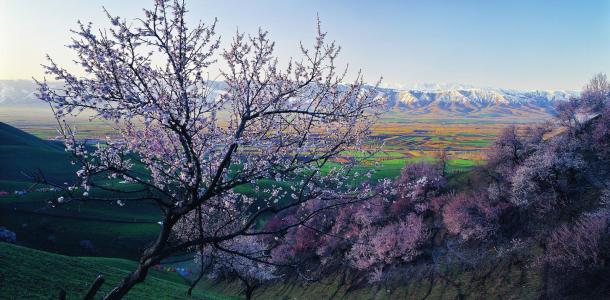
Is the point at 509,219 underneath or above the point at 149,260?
underneath

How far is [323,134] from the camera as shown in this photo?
45.9 feet

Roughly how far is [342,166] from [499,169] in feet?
169

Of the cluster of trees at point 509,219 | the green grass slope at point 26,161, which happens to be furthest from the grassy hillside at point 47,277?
the green grass slope at point 26,161

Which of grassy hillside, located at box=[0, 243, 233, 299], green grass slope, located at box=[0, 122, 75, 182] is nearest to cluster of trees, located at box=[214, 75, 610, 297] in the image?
grassy hillside, located at box=[0, 243, 233, 299]

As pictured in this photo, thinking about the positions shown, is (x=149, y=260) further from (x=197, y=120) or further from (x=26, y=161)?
(x=26, y=161)

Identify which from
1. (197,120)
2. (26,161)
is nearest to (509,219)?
(197,120)

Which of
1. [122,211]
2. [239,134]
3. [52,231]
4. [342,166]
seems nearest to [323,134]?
[342,166]

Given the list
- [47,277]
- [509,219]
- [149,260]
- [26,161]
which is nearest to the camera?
[149,260]

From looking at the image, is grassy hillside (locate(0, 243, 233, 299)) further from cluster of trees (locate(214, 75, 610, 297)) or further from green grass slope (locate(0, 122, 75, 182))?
green grass slope (locate(0, 122, 75, 182))

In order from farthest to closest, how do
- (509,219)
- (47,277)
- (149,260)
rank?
(509,219) < (47,277) < (149,260)

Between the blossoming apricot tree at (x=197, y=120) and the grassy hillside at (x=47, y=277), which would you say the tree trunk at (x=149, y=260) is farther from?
the grassy hillside at (x=47, y=277)

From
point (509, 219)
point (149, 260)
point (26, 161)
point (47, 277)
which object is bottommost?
point (26, 161)

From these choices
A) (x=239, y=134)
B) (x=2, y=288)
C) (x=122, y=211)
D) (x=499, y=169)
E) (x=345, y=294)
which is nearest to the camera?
(x=239, y=134)

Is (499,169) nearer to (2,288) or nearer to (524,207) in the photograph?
(524,207)
